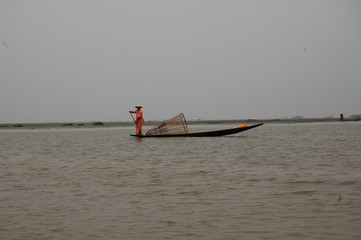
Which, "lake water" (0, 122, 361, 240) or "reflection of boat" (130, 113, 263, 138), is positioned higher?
"reflection of boat" (130, 113, 263, 138)

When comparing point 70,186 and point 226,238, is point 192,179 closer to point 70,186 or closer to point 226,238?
point 70,186

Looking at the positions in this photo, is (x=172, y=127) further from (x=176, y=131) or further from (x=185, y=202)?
(x=185, y=202)

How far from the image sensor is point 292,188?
845 cm

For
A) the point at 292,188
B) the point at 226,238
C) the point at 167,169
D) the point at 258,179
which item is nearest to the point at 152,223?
the point at 226,238

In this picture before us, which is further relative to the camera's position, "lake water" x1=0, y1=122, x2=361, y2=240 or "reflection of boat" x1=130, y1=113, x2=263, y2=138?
"reflection of boat" x1=130, y1=113, x2=263, y2=138

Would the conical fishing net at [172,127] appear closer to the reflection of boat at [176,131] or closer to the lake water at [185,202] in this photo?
the reflection of boat at [176,131]

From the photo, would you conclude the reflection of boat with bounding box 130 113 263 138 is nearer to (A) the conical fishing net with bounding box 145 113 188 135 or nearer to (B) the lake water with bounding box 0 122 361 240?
(A) the conical fishing net with bounding box 145 113 188 135

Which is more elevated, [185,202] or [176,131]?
[176,131]

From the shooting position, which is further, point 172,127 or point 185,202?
Answer: point 172,127

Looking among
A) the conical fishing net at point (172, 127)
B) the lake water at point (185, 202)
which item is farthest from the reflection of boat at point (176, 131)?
the lake water at point (185, 202)

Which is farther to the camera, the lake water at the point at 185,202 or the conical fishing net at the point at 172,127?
the conical fishing net at the point at 172,127

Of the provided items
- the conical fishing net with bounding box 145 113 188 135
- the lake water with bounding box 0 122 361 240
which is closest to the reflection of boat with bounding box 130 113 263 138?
the conical fishing net with bounding box 145 113 188 135

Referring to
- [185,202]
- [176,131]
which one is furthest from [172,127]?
[185,202]

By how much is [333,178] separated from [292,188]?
168 cm
